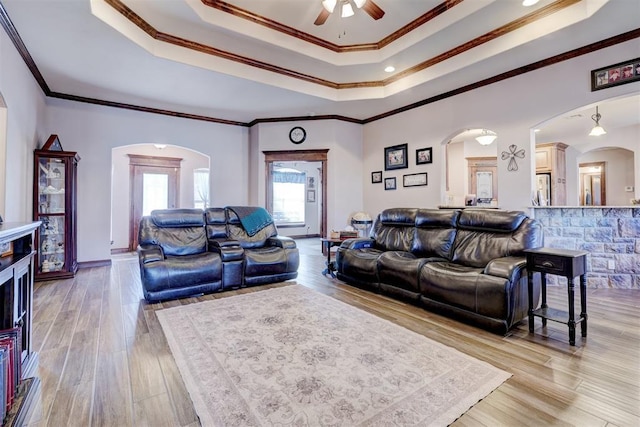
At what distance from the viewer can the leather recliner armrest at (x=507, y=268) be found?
2.62 m

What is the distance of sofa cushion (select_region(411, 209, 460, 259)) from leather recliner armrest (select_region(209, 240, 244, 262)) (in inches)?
89.7

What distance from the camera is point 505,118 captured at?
4.62 metres

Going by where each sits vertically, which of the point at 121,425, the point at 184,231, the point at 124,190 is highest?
the point at 124,190

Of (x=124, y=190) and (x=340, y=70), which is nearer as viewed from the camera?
(x=340, y=70)

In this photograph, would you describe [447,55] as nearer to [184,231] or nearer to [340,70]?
[340,70]

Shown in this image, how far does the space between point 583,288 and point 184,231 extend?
448 centimetres

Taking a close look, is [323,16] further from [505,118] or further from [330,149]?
[330,149]

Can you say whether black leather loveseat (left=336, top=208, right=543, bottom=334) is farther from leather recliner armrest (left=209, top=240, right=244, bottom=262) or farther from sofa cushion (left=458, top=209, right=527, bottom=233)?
leather recliner armrest (left=209, top=240, right=244, bottom=262)

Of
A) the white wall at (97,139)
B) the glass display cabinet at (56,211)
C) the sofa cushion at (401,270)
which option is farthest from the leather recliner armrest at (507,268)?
the white wall at (97,139)

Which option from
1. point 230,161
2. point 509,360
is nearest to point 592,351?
point 509,360

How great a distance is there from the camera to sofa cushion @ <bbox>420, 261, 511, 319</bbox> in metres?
2.59

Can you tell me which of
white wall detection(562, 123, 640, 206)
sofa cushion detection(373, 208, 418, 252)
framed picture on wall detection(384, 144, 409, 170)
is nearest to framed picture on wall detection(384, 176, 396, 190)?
framed picture on wall detection(384, 144, 409, 170)

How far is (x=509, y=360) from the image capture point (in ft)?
7.20

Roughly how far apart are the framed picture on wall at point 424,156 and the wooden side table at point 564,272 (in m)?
3.28
